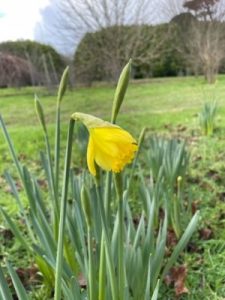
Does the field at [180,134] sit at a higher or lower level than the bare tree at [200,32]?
lower

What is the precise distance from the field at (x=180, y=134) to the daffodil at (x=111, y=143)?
1.61ft

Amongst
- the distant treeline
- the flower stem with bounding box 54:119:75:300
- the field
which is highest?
the distant treeline

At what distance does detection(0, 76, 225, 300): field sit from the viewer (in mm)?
910

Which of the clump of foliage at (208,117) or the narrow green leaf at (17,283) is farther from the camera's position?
the clump of foliage at (208,117)

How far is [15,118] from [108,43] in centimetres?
202

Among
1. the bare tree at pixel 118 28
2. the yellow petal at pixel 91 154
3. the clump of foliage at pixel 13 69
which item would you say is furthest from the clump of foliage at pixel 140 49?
the clump of foliage at pixel 13 69

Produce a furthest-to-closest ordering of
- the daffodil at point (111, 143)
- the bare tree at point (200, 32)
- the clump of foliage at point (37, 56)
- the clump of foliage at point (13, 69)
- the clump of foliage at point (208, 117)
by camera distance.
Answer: the clump of foliage at point (13, 69) → the clump of foliage at point (37, 56) → the clump of foliage at point (208, 117) → the bare tree at point (200, 32) → the daffodil at point (111, 143)

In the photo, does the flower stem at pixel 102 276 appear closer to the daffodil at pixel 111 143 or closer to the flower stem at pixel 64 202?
the flower stem at pixel 64 202

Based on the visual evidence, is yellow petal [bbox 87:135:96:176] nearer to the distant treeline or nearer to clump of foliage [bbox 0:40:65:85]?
the distant treeline

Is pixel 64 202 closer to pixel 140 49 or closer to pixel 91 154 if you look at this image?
pixel 91 154

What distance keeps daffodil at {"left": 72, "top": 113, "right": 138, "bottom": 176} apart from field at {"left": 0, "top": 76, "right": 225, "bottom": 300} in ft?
1.61

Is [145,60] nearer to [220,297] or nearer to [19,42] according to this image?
[220,297]

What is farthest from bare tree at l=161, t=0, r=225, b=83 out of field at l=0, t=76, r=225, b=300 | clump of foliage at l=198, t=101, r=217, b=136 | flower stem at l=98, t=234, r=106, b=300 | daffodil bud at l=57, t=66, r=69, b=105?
flower stem at l=98, t=234, r=106, b=300

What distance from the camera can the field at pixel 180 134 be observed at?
0.91 metres
